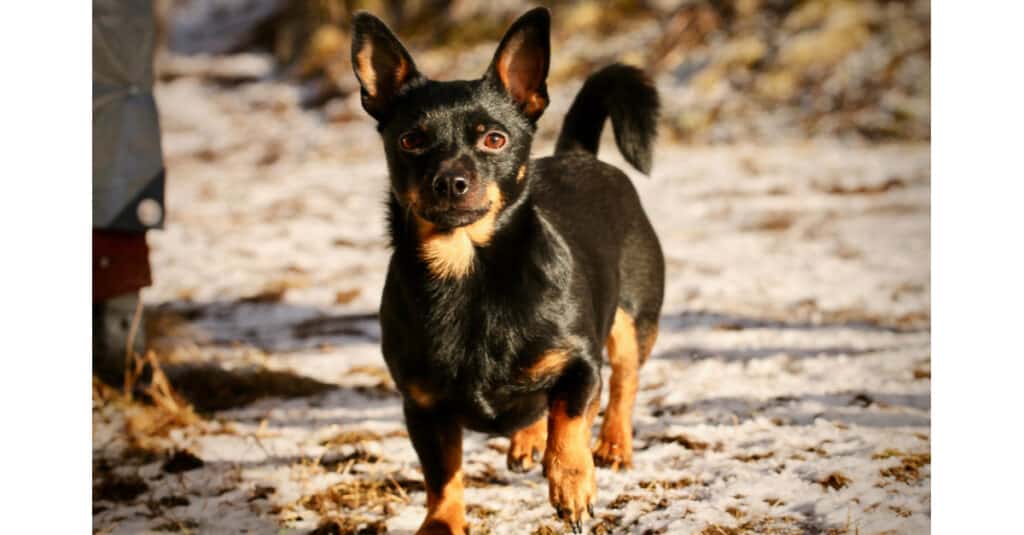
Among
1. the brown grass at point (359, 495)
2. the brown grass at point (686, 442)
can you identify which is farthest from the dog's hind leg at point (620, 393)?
the brown grass at point (359, 495)

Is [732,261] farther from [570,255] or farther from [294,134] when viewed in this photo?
[294,134]

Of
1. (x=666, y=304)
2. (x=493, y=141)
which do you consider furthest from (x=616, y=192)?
(x=666, y=304)

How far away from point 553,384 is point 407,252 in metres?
0.47

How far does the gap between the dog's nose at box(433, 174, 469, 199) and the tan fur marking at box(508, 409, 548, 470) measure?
1047 millimetres

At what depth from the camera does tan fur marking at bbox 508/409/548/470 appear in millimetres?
2822

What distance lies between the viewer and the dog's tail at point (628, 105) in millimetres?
2818

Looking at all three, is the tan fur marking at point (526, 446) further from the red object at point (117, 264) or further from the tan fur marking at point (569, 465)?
the red object at point (117, 264)

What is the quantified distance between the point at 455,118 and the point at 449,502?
0.93 m

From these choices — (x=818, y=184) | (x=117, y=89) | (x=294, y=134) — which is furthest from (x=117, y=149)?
(x=294, y=134)

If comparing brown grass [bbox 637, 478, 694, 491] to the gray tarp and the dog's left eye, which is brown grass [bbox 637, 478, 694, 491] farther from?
the gray tarp

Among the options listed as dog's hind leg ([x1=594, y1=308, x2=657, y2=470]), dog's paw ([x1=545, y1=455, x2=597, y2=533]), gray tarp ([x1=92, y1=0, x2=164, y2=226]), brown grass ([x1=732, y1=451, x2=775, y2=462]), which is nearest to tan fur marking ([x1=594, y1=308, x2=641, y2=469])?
dog's hind leg ([x1=594, y1=308, x2=657, y2=470])

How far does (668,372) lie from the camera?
3.62 metres

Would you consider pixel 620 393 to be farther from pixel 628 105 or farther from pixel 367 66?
pixel 367 66

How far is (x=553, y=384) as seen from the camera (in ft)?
7.30
